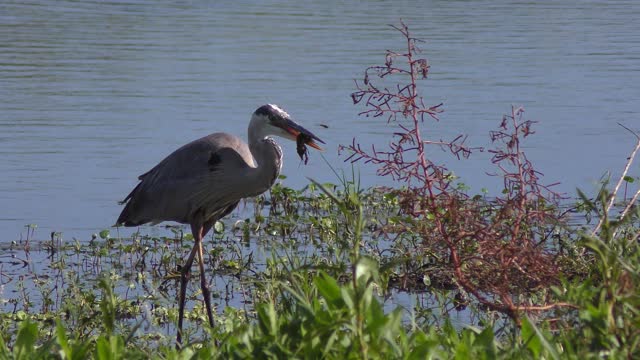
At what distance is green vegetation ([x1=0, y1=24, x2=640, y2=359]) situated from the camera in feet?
11.0

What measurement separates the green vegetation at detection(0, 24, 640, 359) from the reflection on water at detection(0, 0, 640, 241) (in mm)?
1039

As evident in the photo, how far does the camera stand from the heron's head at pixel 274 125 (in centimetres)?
653

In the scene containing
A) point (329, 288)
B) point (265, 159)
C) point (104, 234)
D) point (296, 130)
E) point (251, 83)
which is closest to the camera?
point (329, 288)

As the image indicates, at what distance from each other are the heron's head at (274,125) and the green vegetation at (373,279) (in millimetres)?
360

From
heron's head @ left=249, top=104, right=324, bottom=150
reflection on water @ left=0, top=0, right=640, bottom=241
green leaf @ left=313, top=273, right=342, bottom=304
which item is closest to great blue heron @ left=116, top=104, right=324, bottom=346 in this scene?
heron's head @ left=249, top=104, right=324, bottom=150

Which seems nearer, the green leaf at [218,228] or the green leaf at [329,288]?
the green leaf at [329,288]

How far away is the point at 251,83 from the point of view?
13.6 m

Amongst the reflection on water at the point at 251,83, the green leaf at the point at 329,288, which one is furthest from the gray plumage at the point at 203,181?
the green leaf at the point at 329,288

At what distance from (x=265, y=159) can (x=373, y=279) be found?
3.31 m

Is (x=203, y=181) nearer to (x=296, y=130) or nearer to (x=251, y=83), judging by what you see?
(x=296, y=130)

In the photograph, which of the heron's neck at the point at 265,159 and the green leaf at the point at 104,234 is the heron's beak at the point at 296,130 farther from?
the green leaf at the point at 104,234

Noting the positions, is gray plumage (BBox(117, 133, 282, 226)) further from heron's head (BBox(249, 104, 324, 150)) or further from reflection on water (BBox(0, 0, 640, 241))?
reflection on water (BBox(0, 0, 640, 241))

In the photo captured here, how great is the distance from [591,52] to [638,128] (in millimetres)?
5565

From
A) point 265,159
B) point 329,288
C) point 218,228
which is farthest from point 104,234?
point 329,288
